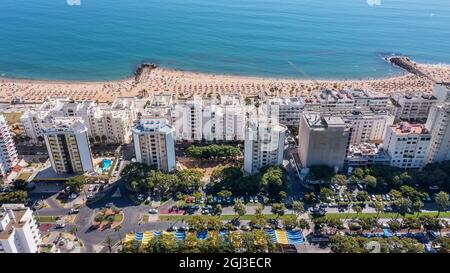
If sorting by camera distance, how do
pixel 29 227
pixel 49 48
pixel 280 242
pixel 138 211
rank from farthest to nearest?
pixel 49 48 → pixel 138 211 → pixel 280 242 → pixel 29 227

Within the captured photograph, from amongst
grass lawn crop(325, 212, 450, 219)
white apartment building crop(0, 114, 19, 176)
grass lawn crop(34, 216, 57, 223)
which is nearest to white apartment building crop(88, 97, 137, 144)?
white apartment building crop(0, 114, 19, 176)

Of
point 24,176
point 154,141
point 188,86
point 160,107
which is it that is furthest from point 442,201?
point 188,86

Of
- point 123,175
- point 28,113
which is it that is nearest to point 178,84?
point 28,113

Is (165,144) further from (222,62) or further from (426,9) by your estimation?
(426,9)

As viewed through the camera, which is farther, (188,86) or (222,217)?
(188,86)

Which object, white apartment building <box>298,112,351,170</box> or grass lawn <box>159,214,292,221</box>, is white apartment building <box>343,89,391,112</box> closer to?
white apartment building <box>298,112,351,170</box>

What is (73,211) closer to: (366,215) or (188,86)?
(366,215)
